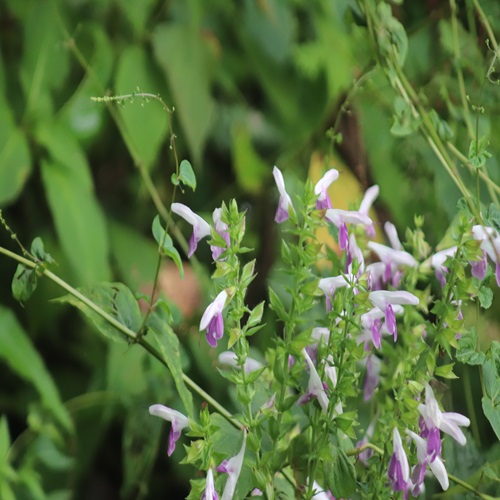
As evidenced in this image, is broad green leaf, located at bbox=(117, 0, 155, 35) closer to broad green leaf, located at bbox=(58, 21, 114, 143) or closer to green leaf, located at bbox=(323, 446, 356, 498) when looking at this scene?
broad green leaf, located at bbox=(58, 21, 114, 143)

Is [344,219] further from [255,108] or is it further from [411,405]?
[255,108]

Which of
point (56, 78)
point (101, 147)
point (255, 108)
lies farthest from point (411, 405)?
point (255, 108)

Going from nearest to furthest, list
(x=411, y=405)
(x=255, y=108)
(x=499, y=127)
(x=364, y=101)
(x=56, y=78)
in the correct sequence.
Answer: (x=411, y=405), (x=499, y=127), (x=56, y=78), (x=364, y=101), (x=255, y=108)

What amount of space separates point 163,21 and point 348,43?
24 centimetres

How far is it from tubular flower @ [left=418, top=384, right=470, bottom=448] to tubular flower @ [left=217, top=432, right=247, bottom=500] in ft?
0.30

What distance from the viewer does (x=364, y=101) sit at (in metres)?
1.11

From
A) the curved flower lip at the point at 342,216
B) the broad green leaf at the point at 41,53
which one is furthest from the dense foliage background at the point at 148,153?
the curved flower lip at the point at 342,216

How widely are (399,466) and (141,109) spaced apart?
1.98 ft

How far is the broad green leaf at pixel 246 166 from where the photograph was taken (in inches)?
48.0

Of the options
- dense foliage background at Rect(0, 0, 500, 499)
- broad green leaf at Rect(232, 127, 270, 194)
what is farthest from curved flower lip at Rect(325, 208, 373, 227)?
broad green leaf at Rect(232, 127, 270, 194)

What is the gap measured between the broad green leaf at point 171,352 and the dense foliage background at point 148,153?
20 centimetres

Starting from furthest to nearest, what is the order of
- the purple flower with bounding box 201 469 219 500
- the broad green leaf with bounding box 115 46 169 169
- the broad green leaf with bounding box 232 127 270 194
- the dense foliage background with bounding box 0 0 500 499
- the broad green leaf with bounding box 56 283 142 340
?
the broad green leaf with bounding box 232 127 270 194 < the broad green leaf with bounding box 115 46 169 169 < the dense foliage background with bounding box 0 0 500 499 < the broad green leaf with bounding box 56 283 142 340 < the purple flower with bounding box 201 469 219 500

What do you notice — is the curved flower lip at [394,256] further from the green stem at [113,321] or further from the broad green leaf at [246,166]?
the broad green leaf at [246,166]

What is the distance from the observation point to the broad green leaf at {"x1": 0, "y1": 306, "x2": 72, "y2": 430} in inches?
33.8
